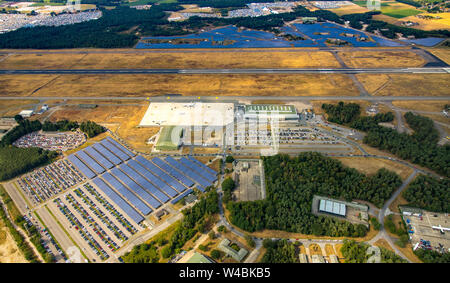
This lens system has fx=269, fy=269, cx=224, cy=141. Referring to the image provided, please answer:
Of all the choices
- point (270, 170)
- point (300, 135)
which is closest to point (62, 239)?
point (270, 170)

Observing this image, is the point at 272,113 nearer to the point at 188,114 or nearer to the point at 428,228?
the point at 188,114

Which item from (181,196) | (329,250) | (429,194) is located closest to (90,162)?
(181,196)

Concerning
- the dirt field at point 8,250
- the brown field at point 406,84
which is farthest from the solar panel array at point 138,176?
the brown field at point 406,84

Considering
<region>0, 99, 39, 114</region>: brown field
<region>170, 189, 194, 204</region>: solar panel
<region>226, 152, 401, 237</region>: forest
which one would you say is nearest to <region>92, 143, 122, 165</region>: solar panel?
<region>170, 189, 194, 204</region>: solar panel

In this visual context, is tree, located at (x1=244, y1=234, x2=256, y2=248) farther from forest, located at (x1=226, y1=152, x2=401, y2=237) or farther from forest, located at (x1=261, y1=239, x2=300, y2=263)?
forest, located at (x1=261, y1=239, x2=300, y2=263)

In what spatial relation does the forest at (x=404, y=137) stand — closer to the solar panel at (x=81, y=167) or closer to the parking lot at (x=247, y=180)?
the parking lot at (x=247, y=180)
